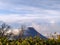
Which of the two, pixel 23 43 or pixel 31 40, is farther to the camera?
pixel 31 40

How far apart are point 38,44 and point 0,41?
1565 mm

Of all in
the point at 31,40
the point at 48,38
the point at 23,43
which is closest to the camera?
the point at 23,43

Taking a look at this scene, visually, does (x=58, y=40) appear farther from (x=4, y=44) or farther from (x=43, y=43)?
(x=4, y=44)

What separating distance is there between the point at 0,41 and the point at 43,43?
180 cm

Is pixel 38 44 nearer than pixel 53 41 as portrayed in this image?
Yes

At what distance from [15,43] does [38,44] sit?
0.95 metres

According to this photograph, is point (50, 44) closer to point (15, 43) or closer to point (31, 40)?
point (31, 40)

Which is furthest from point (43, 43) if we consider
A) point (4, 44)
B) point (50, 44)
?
point (4, 44)

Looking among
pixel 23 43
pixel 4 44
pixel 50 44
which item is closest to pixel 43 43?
pixel 50 44

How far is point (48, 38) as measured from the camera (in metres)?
10.0

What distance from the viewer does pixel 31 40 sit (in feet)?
30.9

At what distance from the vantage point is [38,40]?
9.57 meters

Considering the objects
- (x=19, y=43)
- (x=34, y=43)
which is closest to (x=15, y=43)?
(x=19, y=43)

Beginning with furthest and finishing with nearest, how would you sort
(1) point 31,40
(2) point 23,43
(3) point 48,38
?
(3) point 48,38, (1) point 31,40, (2) point 23,43
